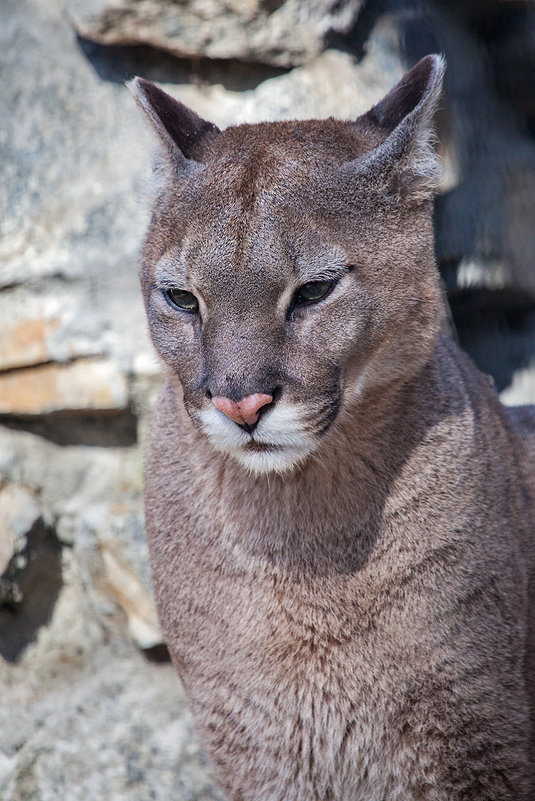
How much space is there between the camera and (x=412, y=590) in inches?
83.8

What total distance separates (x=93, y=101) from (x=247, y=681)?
2247 mm

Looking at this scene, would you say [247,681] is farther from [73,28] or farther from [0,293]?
[73,28]

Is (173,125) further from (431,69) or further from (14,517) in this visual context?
(14,517)

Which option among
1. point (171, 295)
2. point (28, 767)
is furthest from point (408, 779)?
point (28, 767)

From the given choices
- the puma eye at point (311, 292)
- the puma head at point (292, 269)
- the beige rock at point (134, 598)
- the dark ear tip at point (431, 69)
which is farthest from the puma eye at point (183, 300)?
the beige rock at point (134, 598)

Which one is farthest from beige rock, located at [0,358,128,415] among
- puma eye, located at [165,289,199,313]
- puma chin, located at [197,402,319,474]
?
puma chin, located at [197,402,319,474]

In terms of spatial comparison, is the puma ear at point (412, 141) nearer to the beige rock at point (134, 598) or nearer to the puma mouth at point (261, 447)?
the puma mouth at point (261, 447)

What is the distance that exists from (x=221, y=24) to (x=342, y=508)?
1.95 metres

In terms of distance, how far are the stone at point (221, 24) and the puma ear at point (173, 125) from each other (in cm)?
107

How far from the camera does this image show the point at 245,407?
1.80 meters

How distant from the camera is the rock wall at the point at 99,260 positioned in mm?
3312

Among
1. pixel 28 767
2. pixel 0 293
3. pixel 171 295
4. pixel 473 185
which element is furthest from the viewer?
pixel 473 185

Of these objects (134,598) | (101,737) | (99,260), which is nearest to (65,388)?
(99,260)

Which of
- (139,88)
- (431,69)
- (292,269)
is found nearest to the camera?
(292,269)
